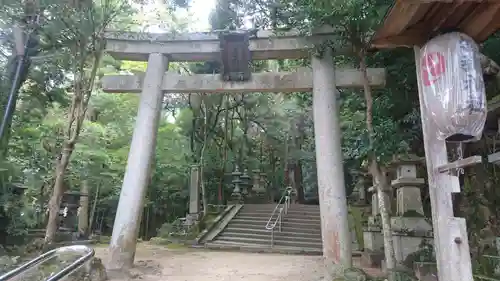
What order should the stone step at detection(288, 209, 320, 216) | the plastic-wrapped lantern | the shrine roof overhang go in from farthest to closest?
the stone step at detection(288, 209, 320, 216) → the shrine roof overhang → the plastic-wrapped lantern

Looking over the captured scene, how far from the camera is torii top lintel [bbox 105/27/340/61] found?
7.45 metres

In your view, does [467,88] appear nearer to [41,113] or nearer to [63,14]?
[63,14]

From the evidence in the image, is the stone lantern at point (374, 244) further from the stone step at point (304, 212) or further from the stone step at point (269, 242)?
the stone step at point (304, 212)

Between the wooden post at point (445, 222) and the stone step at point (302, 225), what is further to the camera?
the stone step at point (302, 225)

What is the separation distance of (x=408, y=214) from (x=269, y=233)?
6.72m

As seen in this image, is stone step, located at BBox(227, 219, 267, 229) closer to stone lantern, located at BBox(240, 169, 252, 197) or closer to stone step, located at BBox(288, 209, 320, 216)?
stone step, located at BBox(288, 209, 320, 216)

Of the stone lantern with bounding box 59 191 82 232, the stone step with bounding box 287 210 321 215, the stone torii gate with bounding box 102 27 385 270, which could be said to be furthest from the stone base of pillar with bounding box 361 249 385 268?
the stone lantern with bounding box 59 191 82 232

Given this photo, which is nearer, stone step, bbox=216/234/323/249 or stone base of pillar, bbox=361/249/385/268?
stone base of pillar, bbox=361/249/385/268

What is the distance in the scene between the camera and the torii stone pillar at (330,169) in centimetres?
611

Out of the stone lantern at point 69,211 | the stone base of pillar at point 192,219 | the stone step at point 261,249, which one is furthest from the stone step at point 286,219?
the stone lantern at point 69,211

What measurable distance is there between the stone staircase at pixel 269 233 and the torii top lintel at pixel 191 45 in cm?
603

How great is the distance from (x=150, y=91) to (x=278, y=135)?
12989 millimetres

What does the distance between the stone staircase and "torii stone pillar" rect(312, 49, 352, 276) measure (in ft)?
14.7

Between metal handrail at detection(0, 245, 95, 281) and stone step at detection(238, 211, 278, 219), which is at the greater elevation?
stone step at detection(238, 211, 278, 219)
